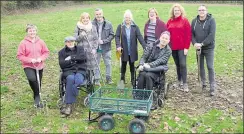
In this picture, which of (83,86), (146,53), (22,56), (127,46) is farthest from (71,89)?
(127,46)

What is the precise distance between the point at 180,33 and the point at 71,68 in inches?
105

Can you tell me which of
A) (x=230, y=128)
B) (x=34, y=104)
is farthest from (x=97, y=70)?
(x=230, y=128)

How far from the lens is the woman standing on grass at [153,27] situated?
8.15m

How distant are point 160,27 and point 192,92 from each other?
71.0 inches

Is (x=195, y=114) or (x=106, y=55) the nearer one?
(x=195, y=114)

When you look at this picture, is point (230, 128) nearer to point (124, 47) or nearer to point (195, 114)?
point (195, 114)

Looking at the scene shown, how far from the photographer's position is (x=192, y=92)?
8.46 meters

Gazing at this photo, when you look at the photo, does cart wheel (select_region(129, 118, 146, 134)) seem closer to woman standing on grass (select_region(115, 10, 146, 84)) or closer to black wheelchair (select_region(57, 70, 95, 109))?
black wheelchair (select_region(57, 70, 95, 109))

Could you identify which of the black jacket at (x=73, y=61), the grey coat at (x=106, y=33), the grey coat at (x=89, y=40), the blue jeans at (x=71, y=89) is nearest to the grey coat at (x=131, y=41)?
the grey coat at (x=106, y=33)

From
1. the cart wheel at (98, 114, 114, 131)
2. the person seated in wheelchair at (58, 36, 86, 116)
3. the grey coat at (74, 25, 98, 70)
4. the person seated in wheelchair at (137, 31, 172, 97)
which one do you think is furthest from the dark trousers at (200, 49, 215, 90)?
the cart wheel at (98, 114, 114, 131)

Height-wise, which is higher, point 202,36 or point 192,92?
point 202,36

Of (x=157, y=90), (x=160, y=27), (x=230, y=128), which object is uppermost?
(x=160, y=27)

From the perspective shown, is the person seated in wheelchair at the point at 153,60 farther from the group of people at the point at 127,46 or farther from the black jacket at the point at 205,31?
the black jacket at the point at 205,31

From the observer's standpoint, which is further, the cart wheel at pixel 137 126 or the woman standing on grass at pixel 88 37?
the woman standing on grass at pixel 88 37
